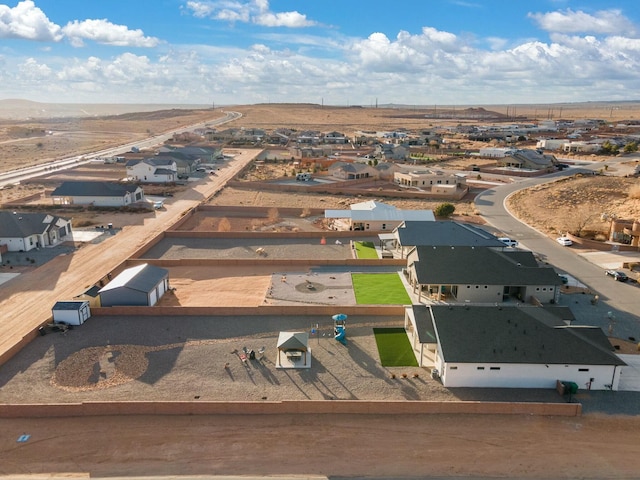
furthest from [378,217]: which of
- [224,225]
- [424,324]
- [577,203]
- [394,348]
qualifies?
[577,203]

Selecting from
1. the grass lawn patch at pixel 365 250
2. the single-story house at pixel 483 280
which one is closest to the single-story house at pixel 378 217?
the grass lawn patch at pixel 365 250

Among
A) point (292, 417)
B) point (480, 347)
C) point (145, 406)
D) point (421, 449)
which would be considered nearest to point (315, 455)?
point (292, 417)

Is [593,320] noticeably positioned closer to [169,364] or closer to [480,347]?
[480,347]

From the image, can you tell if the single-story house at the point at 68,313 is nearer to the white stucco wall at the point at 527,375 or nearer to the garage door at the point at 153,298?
the garage door at the point at 153,298

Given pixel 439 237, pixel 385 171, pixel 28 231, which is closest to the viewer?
pixel 439 237

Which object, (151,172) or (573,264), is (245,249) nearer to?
(573,264)

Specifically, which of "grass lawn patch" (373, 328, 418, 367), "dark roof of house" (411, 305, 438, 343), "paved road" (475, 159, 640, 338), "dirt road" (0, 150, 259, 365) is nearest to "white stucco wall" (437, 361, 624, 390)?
"dark roof of house" (411, 305, 438, 343)

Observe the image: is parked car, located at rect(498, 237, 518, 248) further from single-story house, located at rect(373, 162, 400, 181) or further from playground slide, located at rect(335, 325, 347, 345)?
single-story house, located at rect(373, 162, 400, 181)
